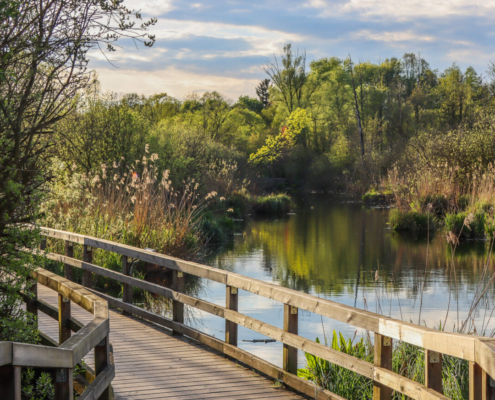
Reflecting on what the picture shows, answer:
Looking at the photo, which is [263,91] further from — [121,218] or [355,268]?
[121,218]

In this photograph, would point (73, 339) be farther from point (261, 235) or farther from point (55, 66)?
point (261, 235)

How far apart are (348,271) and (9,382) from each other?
12.1 m

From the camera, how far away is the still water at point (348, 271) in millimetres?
8973

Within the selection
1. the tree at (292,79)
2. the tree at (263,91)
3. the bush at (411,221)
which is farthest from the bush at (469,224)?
the tree at (263,91)

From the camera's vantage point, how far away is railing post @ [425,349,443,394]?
3.15 meters

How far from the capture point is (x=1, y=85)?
391cm

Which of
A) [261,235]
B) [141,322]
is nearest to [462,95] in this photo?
[261,235]

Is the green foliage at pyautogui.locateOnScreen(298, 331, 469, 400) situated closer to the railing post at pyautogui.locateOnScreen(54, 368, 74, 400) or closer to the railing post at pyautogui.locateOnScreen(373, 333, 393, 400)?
the railing post at pyautogui.locateOnScreen(373, 333, 393, 400)

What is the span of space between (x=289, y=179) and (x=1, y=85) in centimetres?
4644

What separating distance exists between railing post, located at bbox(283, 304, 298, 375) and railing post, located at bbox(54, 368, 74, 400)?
2133 millimetres

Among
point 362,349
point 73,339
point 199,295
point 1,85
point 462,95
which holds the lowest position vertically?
point 199,295

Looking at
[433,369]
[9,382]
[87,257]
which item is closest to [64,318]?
[9,382]

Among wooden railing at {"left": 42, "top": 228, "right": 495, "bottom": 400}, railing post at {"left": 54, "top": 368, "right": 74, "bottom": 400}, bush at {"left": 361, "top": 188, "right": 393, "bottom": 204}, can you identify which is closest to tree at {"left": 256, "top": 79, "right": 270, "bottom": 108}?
bush at {"left": 361, "top": 188, "right": 393, "bottom": 204}

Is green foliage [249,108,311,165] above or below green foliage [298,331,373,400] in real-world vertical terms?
above
